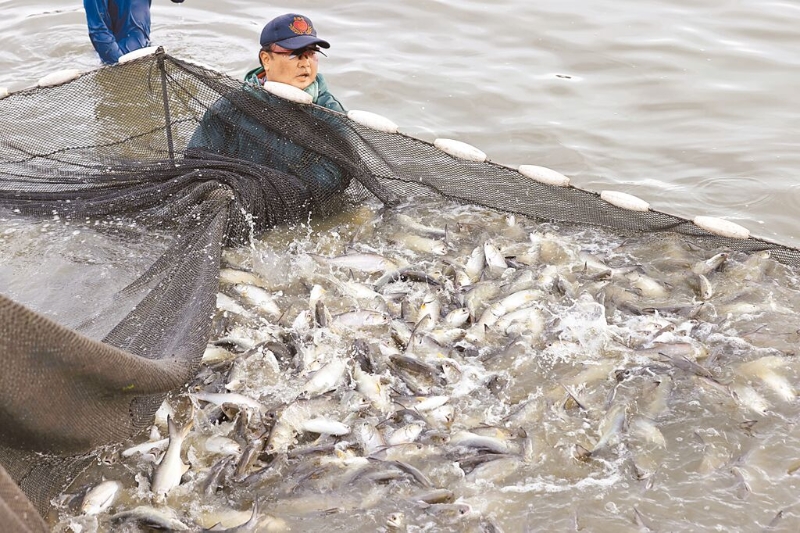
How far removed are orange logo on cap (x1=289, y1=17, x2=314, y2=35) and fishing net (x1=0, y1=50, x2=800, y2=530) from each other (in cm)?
74

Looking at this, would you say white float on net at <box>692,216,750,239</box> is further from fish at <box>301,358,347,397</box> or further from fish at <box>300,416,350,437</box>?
fish at <box>300,416,350,437</box>

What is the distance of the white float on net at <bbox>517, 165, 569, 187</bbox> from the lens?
5070 mm

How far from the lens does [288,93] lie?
5.16 metres

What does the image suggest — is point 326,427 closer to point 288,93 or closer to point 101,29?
point 288,93

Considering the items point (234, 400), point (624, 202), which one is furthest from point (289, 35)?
point (234, 400)

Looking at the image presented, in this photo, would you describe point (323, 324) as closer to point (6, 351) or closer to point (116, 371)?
point (116, 371)

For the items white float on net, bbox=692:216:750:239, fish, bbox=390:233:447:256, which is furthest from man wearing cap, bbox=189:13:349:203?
white float on net, bbox=692:216:750:239

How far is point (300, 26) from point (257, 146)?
0.99 m

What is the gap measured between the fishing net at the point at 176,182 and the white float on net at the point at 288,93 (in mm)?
90

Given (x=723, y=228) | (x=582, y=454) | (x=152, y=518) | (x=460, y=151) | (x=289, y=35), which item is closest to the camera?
(x=152, y=518)

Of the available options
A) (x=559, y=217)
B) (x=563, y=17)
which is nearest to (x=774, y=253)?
(x=559, y=217)

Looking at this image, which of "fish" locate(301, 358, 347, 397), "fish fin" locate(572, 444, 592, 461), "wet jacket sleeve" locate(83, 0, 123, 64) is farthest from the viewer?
"wet jacket sleeve" locate(83, 0, 123, 64)

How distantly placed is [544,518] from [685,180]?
4.28 metres

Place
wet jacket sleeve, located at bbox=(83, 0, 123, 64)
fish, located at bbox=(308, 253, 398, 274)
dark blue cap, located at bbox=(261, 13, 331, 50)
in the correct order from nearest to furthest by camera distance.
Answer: fish, located at bbox=(308, 253, 398, 274) → dark blue cap, located at bbox=(261, 13, 331, 50) → wet jacket sleeve, located at bbox=(83, 0, 123, 64)
